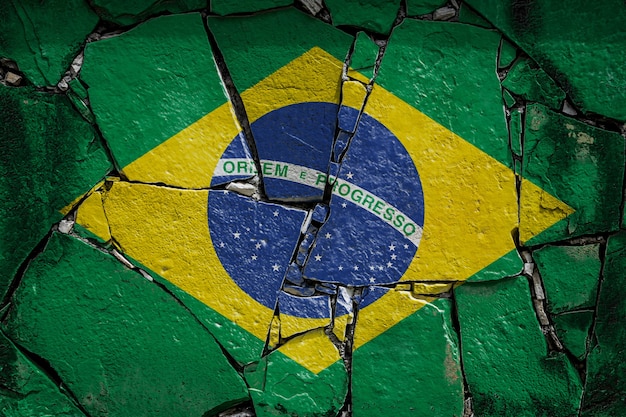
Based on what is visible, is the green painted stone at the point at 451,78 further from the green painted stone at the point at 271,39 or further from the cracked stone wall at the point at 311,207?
the green painted stone at the point at 271,39

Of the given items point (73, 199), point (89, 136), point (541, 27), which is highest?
point (541, 27)

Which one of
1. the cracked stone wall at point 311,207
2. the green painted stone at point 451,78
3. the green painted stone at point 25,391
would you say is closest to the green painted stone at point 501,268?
the cracked stone wall at point 311,207

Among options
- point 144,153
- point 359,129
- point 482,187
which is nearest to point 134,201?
point 144,153

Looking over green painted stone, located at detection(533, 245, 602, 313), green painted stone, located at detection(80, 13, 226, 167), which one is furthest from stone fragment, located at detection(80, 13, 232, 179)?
green painted stone, located at detection(533, 245, 602, 313)

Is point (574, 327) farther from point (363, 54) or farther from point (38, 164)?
point (38, 164)

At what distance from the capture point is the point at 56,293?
6.68 ft

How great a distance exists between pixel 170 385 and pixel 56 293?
0.51 m

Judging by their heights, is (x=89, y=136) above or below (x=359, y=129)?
below

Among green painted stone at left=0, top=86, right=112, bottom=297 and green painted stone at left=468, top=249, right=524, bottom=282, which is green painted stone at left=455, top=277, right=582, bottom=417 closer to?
green painted stone at left=468, top=249, right=524, bottom=282

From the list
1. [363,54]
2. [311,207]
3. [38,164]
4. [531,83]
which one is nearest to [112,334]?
[38,164]

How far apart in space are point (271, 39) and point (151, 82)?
0.44 metres

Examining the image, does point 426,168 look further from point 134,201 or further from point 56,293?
point 56,293

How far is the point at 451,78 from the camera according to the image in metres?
1.99

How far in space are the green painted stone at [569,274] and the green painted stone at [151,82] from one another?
1.26 metres
